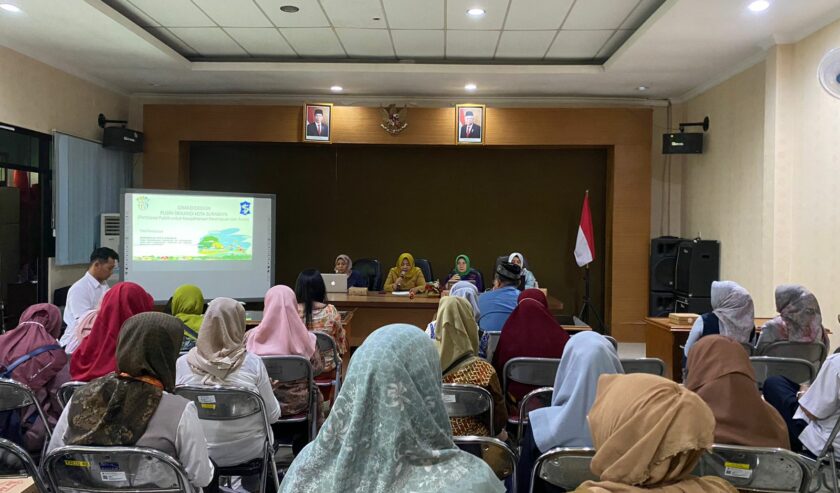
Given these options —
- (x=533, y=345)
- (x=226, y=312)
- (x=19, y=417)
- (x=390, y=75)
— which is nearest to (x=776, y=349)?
(x=533, y=345)

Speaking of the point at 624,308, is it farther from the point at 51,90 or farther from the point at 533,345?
the point at 51,90

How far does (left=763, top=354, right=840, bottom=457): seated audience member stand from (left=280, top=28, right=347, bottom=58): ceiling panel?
486 cm

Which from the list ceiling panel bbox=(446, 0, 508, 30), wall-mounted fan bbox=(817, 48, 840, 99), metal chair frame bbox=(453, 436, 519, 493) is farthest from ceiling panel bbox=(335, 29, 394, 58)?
metal chair frame bbox=(453, 436, 519, 493)

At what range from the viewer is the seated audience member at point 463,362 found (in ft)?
8.91

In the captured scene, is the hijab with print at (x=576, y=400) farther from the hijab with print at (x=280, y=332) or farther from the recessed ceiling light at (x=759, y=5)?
the recessed ceiling light at (x=759, y=5)

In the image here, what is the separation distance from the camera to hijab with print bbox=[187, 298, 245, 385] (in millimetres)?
2643

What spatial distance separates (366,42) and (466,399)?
15.7 ft

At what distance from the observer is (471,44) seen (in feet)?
21.3

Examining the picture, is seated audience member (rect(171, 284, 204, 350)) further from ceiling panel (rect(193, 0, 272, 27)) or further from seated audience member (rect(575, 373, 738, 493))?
seated audience member (rect(575, 373, 738, 493))

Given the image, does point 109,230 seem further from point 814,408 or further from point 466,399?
point 814,408

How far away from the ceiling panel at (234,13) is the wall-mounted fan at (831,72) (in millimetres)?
4346

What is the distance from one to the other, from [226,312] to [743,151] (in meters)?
5.68

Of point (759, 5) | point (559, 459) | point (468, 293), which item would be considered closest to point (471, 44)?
point (759, 5)

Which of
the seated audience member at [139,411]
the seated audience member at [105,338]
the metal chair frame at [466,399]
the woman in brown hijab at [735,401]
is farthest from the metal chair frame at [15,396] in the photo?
the woman in brown hijab at [735,401]
